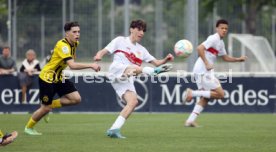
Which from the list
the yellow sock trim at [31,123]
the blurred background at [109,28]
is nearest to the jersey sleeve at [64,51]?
the yellow sock trim at [31,123]

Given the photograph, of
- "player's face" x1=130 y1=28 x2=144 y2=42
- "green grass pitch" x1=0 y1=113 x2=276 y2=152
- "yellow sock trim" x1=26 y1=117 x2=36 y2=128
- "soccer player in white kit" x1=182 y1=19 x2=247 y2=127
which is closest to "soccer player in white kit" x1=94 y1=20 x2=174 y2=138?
"player's face" x1=130 y1=28 x2=144 y2=42

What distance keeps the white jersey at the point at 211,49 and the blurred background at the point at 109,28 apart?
10385 millimetres

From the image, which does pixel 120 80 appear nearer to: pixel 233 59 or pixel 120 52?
pixel 120 52

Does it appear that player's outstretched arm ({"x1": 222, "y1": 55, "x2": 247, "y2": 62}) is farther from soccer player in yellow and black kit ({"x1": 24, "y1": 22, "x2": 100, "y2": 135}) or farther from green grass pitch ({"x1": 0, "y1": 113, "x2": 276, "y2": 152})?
soccer player in yellow and black kit ({"x1": 24, "y1": 22, "x2": 100, "y2": 135})

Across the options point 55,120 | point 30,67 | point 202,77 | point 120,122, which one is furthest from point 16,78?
point 120,122

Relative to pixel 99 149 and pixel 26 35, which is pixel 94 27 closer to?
pixel 26 35

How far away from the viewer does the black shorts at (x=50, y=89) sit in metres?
15.3

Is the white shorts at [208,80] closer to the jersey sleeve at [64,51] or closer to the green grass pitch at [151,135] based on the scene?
the green grass pitch at [151,135]

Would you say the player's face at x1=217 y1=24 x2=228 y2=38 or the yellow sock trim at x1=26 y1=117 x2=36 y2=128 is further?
the player's face at x1=217 y1=24 x2=228 y2=38

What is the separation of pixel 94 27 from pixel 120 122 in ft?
51.4

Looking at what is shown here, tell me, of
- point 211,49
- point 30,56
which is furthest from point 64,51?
point 30,56

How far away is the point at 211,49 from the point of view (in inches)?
713

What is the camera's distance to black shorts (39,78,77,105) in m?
15.3

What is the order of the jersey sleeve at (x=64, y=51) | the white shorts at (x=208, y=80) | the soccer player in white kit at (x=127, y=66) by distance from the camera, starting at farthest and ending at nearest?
the white shorts at (x=208, y=80) → the jersey sleeve at (x=64, y=51) → the soccer player in white kit at (x=127, y=66)
